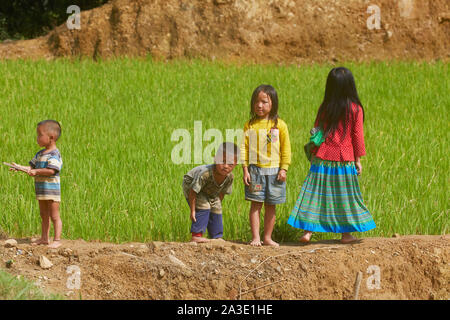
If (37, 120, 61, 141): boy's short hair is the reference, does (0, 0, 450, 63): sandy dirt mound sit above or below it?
above

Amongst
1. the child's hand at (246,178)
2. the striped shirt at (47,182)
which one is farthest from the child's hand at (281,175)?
the striped shirt at (47,182)

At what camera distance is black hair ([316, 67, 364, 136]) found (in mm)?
4746

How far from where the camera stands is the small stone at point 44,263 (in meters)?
4.29

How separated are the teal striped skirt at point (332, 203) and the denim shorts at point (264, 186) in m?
0.24

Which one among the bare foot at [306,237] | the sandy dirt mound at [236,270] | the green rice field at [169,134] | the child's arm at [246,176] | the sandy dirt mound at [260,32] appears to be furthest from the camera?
the sandy dirt mound at [260,32]

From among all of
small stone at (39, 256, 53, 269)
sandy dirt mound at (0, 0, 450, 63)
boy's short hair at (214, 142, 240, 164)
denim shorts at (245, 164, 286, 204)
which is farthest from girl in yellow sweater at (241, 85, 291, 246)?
sandy dirt mound at (0, 0, 450, 63)

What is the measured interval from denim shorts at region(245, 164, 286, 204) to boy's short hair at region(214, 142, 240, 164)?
0.69 ft

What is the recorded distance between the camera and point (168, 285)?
4242 mm

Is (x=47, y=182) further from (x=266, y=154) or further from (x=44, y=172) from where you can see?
(x=266, y=154)

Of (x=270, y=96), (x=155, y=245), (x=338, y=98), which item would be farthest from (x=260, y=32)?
(x=155, y=245)

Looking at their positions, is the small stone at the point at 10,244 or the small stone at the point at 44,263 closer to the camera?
the small stone at the point at 44,263

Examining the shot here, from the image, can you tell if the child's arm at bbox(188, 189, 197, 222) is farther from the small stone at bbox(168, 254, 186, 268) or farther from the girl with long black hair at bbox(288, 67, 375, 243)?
the girl with long black hair at bbox(288, 67, 375, 243)

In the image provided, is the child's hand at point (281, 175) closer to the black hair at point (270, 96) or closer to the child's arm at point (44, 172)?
the black hair at point (270, 96)
